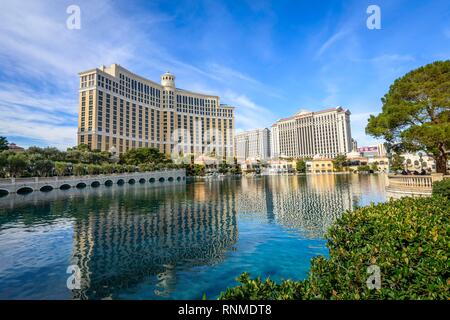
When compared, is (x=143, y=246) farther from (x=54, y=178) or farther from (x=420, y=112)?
(x=54, y=178)

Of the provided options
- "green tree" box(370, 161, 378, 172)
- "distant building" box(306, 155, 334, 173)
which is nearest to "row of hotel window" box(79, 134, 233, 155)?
"distant building" box(306, 155, 334, 173)

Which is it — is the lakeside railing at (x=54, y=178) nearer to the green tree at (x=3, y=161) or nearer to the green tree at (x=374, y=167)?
the green tree at (x=3, y=161)

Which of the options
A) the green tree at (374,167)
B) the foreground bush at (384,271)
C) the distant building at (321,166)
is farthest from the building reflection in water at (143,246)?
the green tree at (374,167)

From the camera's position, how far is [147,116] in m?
135

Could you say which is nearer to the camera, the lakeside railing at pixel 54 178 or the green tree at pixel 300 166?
the lakeside railing at pixel 54 178

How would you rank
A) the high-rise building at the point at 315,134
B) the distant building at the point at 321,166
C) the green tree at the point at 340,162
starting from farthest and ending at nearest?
the high-rise building at the point at 315,134 → the distant building at the point at 321,166 → the green tree at the point at 340,162

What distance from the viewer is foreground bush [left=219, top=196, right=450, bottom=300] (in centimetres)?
379

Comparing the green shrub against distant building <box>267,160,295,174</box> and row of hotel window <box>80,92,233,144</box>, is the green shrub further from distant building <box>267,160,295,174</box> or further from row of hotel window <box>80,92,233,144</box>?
distant building <box>267,160,295,174</box>

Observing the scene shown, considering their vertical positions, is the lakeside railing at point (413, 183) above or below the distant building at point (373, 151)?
below

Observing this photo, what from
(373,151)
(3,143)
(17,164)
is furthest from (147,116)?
(373,151)

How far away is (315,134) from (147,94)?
118 metres

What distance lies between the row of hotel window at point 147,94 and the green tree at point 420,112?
116 meters

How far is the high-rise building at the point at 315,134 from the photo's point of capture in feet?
538

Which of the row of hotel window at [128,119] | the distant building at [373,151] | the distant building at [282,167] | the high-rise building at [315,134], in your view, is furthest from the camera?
the high-rise building at [315,134]
